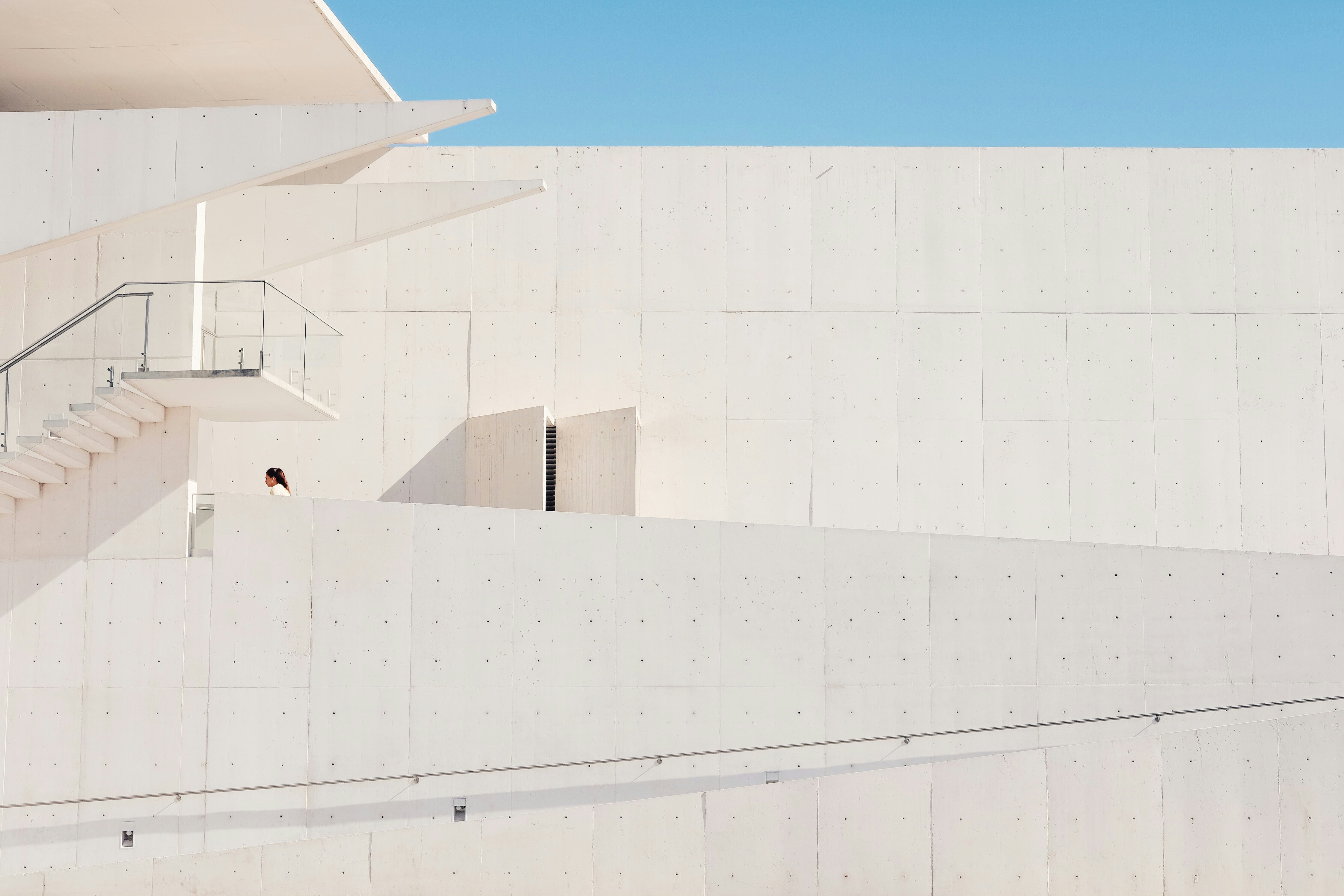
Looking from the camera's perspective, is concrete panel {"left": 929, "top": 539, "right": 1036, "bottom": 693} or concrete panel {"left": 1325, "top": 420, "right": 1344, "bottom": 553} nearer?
concrete panel {"left": 929, "top": 539, "right": 1036, "bottom": 693}

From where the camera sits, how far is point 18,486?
1318cm

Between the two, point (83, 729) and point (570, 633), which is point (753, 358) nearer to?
point (570, 633)

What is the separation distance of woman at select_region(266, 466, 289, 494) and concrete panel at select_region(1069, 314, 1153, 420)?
10956mm

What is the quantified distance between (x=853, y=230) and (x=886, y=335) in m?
1.65

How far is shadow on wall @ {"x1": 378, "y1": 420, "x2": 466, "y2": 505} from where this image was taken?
55.4 ft

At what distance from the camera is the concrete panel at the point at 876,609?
1299 centimetres

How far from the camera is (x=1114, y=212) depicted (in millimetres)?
17172

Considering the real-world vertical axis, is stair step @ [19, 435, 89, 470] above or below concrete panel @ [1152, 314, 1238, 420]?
below

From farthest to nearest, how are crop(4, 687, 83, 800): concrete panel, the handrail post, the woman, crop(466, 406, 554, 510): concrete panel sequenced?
1. crop(466, 406, 554, 510): concrete panel
2. the woman
3. crop(4, 687, 83, 800): concrete panel
4. the handrail post

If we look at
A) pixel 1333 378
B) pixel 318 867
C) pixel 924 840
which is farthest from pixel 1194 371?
pixel 318 867

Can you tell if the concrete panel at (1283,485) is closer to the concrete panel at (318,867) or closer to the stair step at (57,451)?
the concrete panel at (318,867)

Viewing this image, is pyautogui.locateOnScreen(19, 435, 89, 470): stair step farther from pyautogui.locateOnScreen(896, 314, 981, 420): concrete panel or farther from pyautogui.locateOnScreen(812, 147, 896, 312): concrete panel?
pyautogui.locateOnScreen(896, 314, 981, 420): concrete panel

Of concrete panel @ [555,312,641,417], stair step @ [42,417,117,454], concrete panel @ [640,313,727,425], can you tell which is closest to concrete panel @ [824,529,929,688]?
concrete panel @ [640,313,727,425]

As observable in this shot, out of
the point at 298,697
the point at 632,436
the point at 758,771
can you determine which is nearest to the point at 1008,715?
the point at 758,771
